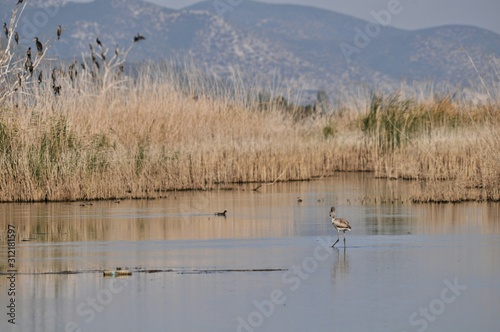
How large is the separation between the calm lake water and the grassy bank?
1.08 m

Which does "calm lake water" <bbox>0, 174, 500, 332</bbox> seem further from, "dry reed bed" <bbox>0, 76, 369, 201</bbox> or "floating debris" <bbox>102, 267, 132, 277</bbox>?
"dry reed bed" <bbox>0, 76, 369, 201</bbox>

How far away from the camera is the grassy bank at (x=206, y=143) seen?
17859 mm

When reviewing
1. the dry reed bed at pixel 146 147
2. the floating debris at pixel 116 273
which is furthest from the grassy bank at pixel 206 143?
the floating debris at pixel 116 273

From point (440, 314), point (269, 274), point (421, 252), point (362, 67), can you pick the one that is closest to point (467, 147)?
point (421, 252)

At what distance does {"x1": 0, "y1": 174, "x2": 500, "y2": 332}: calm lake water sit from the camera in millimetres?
8227

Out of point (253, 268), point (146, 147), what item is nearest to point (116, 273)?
point (253, 268)

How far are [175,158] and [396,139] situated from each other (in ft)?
21.9

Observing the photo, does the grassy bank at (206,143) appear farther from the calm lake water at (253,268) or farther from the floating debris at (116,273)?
the floating debris at (116,273)

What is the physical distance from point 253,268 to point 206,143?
38.7 ft

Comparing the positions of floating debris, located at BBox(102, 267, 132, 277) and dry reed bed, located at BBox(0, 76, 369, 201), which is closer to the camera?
floating debris, located at BBox(102, 267, 132, 277)

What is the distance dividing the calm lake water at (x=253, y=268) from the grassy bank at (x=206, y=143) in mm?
1082

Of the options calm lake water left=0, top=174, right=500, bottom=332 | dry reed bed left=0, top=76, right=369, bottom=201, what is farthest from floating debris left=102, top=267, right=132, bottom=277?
dry reed bed left=0, top=76, right=369, bottom=201

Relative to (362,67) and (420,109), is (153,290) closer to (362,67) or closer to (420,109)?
(420,109)

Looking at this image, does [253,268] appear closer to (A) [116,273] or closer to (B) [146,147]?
(A) [116,273]
